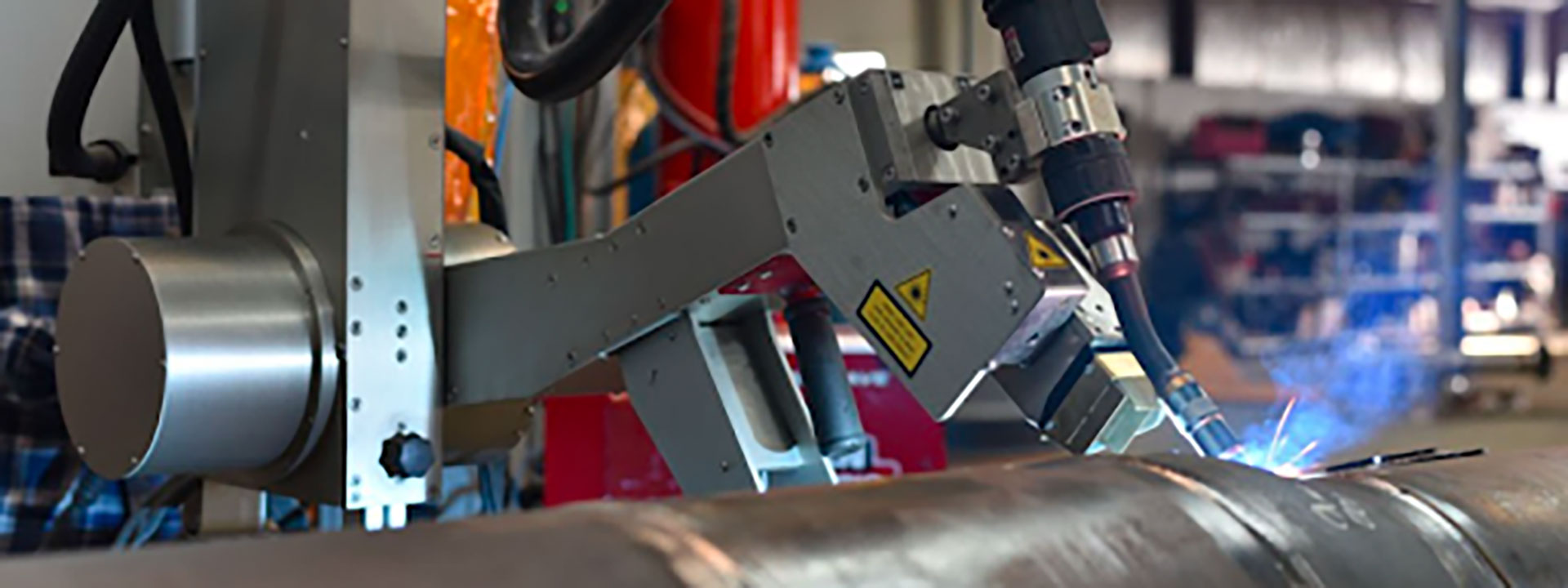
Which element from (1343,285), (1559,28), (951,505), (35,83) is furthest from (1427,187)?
(951,505)

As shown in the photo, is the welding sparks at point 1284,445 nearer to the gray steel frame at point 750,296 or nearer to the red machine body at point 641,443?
the gray steel frame at point 750,296

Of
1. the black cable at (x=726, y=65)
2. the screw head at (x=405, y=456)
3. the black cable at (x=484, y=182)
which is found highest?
the black cable at (x=726, y=65)

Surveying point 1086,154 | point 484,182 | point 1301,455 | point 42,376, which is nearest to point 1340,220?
point 484,182

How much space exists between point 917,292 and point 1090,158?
0.14 m

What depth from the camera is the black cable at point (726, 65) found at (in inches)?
114

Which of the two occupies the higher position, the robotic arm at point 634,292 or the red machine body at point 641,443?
the robotic arm at point 634,292

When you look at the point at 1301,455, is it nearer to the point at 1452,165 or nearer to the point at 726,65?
the point at 726,65

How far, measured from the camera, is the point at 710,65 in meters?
2.94

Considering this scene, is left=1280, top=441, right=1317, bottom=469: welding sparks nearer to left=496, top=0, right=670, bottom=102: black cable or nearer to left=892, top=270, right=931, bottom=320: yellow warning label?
left=892, top=270, right=931, bottom=320: yellow warning label

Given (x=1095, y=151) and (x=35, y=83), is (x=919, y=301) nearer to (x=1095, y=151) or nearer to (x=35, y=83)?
(x=1095, y=151)

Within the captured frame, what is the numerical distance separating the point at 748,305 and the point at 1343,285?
4454 mm

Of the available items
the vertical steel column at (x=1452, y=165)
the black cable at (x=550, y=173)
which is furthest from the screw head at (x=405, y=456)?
the vertical steel column at (x=1452, y=165)

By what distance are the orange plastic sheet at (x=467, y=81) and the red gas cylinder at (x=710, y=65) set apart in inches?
33.9

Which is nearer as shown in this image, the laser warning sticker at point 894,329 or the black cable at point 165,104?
the laser warning sticker at point 894,329
